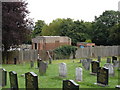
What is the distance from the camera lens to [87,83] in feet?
41.0

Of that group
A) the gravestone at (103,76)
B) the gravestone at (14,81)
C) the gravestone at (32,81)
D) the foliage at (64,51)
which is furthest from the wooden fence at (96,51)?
the gravestone at (32,81)

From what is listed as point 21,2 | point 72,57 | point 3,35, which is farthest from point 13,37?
point 72,57

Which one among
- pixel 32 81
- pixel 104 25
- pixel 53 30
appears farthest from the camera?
pixel 53 30

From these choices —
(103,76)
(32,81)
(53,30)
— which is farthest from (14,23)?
(53,30)

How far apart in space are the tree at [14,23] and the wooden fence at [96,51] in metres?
10.3

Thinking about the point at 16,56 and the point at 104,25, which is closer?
the point at 16,56

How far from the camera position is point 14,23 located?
84.7ft

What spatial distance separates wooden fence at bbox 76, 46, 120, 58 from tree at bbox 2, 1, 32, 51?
33.8 feet

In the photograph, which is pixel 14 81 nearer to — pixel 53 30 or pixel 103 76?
pixel 103 76

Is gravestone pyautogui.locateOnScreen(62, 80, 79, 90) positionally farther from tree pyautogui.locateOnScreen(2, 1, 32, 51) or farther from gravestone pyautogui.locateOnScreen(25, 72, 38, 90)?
tree pyautogui.locateOnScreen(2, 1, 32, 51)

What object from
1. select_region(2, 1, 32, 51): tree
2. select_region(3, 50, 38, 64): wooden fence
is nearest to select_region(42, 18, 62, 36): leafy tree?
select_region(3, 50, 38, 64): wooden fence

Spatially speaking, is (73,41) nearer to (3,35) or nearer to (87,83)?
Answer: (3,35)

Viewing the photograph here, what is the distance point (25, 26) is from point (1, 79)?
15.7m

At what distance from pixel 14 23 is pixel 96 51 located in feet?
53.8
